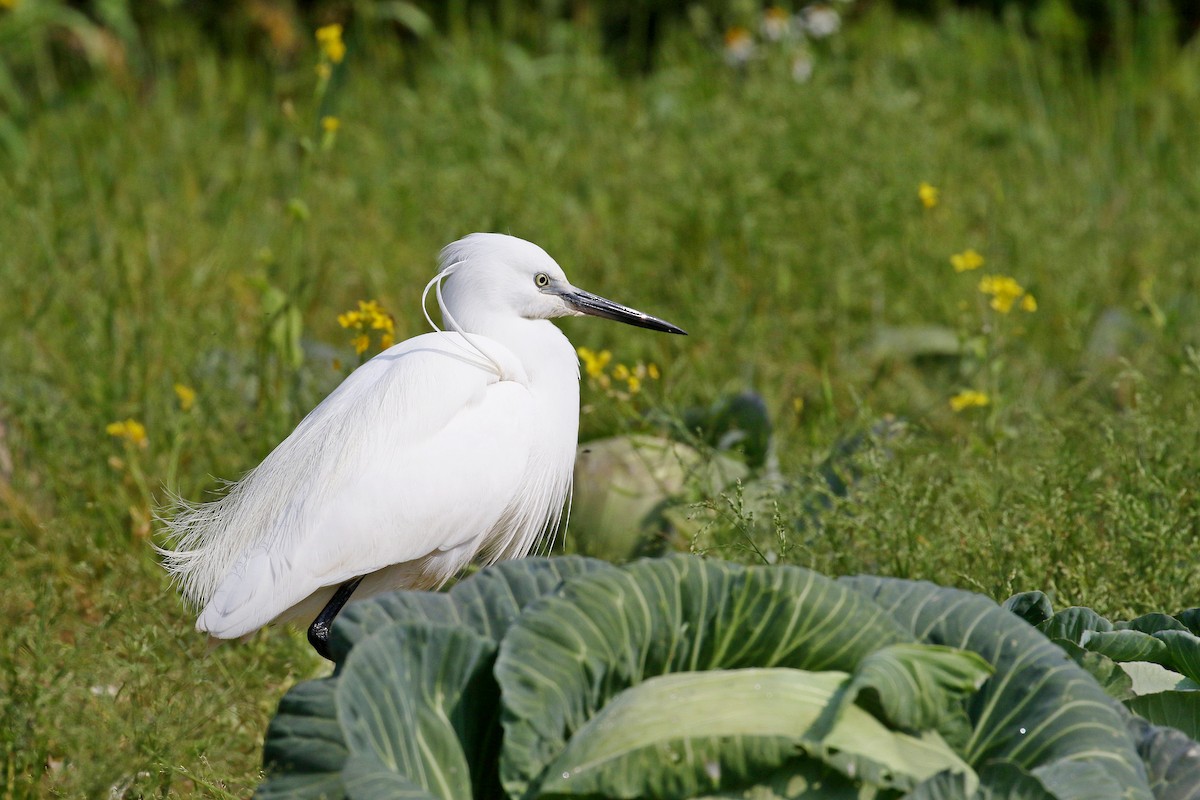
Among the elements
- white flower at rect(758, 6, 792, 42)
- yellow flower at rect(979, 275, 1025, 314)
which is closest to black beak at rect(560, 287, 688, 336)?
yellow flower at rect(979, 275, 1025, 314)

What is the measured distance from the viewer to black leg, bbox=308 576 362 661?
2.51 m

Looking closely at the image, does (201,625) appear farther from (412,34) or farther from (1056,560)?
(412,34)

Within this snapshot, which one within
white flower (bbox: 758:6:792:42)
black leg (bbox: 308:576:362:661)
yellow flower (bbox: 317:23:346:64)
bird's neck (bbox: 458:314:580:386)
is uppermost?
yellow flower (bbox: 317:23:346:64)

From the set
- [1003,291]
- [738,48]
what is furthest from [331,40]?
[738,48]

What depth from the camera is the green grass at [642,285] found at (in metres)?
2.53

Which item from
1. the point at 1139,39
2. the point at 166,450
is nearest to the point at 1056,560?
the point at 166,450

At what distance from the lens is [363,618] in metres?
1.73

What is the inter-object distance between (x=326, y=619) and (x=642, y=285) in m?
2.10

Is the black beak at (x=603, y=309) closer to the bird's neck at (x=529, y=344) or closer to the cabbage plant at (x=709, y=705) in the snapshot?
the bird's neck at (x=529, y=344)

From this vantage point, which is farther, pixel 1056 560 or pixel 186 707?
pixel 1056 560

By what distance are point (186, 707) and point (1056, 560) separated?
1.67 m

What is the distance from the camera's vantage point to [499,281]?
2.62 m

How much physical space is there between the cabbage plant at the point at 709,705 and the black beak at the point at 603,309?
102 centimetres

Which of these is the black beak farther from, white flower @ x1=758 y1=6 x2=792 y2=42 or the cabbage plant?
white flower @ x1=758 y1=6 x2=792 y2=42
